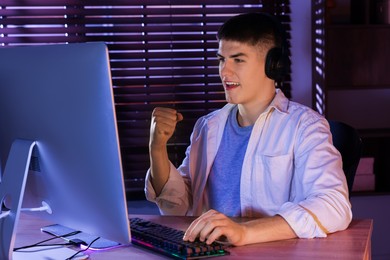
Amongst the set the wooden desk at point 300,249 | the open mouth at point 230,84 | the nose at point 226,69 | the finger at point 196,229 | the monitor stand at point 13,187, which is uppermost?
the nose at point 226,69

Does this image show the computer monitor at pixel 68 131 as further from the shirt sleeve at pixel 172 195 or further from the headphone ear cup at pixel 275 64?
the headphone ear cup at pixel 275 64

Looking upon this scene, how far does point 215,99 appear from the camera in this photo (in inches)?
131

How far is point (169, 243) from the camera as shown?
1546 mm

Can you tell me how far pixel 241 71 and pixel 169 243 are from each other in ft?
2.17

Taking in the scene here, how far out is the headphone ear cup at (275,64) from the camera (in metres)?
2.01

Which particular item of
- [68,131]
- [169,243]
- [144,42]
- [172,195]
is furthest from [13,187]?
[144,42]

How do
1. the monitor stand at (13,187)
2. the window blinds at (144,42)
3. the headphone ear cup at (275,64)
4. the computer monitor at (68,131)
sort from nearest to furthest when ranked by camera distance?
the computer monitor at (68,131) → the monitor stand at (13,187) → the headphone ear cup at (275,64) → the window blinds at (144,42)

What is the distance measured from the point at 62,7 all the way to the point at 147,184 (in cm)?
148

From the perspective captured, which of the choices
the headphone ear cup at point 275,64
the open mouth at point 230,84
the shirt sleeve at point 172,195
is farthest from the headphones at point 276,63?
the shirt sleeve at point 172,195

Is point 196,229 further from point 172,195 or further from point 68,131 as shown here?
point 172,195

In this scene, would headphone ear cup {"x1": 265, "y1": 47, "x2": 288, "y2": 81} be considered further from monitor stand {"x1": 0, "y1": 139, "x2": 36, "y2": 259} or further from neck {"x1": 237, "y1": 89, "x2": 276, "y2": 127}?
monitor stand {"x1": 0, "y1": 139, "x2": 36, "y2": 259}

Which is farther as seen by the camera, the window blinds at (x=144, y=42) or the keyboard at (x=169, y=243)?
the window blinds at (x=144, y=42)

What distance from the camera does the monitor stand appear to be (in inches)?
58.8

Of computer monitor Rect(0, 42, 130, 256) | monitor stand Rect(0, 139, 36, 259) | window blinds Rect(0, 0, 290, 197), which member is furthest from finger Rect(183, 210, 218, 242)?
window blinds Rect(0, 0, 290, 197)
